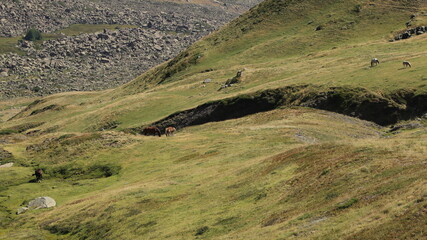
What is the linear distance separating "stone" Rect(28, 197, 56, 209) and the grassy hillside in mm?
1347

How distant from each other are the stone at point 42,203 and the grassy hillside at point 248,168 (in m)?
1.35

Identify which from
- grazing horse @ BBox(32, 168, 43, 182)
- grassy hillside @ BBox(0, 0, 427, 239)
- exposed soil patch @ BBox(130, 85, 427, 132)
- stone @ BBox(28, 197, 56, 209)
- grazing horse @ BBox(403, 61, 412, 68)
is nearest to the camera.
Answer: grassy hillside @ BBox(0, 0, 427, 239)

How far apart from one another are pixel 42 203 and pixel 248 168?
84.8ft

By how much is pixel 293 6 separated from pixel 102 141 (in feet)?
414

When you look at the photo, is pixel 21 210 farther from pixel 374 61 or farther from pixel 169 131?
pixel 374 61

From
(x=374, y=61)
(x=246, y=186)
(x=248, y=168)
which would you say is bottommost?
(x=248, y=168)

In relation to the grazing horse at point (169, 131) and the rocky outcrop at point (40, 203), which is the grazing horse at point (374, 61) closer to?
the grazing horse at point (169, 131)

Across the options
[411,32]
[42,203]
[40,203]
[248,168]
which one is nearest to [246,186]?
[248,168]

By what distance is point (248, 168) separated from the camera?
147ft

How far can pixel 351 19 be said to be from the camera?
15988 cm

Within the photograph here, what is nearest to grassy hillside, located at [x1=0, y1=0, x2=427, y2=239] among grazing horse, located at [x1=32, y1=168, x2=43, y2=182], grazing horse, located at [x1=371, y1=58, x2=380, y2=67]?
grazing horse, located at [x1=32, y1=168, x2=43, y2=182]

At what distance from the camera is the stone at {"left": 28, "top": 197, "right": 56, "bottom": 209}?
54000mm

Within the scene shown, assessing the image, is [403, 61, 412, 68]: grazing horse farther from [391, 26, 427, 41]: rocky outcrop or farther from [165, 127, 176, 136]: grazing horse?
[391, 26, 427, 41]: rocky outcrop

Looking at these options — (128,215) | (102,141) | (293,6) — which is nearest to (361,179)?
(128,215)
